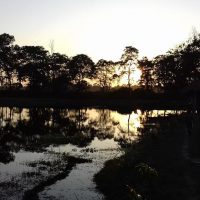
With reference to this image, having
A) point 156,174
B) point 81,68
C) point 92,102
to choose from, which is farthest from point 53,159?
point 81,68

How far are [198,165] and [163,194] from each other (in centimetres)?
640

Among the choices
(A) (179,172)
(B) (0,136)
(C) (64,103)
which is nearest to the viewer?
(A) (179,172)

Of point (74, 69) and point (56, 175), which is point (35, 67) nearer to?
point (74, 69)

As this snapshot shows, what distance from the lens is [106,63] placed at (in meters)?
166

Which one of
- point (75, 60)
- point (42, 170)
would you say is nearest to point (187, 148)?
point (42, 170)

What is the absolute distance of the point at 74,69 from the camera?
146125mm

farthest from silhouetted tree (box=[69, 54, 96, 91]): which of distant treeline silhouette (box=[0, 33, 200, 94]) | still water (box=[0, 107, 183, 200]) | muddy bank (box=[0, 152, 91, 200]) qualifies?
muddy bank (box=[0, 152, 91, 200])

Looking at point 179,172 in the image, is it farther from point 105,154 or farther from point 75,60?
point 75,60

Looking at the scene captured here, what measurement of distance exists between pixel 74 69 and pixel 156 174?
413ft

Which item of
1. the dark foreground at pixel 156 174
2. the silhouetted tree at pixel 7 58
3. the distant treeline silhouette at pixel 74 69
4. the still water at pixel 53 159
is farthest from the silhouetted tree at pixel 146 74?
the dark foreground at pixel 156 174

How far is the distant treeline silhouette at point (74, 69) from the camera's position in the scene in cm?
12131

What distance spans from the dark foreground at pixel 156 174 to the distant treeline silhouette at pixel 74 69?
86.6m

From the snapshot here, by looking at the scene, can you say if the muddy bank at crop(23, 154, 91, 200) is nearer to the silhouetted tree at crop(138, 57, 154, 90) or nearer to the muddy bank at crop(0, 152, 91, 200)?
the muddy bank at crop(0, 152, 91, 200)

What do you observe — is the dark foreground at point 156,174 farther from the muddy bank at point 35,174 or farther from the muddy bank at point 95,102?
the muddy bank at point 95,102
